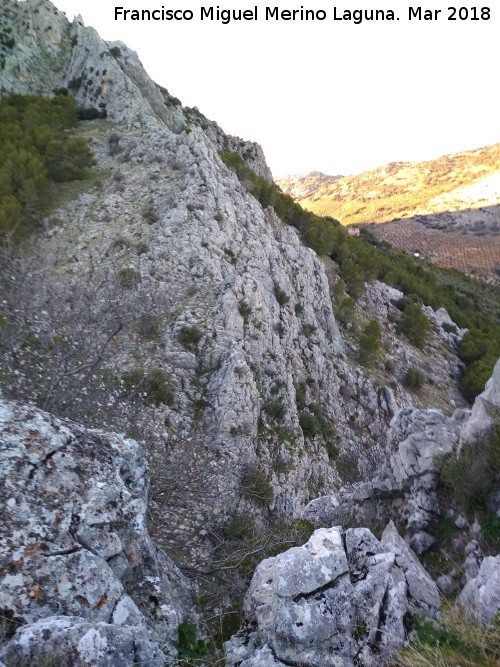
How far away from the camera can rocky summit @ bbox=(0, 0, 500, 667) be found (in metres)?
3.73

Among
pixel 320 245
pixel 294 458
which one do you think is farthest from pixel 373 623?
pixel 320 245

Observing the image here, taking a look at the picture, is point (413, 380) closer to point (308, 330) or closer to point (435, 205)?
point (308, 330)

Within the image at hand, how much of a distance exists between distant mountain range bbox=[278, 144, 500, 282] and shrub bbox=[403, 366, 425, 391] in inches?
2203

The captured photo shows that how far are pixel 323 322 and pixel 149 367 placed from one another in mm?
11099

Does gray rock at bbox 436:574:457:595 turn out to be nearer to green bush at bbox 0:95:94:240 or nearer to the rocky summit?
the rocky summit

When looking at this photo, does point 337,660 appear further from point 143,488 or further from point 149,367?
point 149,367

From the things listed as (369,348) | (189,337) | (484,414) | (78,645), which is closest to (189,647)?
(78,645)

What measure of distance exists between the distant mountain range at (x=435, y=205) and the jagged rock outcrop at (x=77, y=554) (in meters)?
75.4

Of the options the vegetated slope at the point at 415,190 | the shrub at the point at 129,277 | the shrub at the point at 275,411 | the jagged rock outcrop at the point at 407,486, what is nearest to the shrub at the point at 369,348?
the shrub at the point at 275,411

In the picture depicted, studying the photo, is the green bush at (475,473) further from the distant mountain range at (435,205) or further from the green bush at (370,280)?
the distant mountain range at (435,205)

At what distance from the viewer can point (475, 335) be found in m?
28.1

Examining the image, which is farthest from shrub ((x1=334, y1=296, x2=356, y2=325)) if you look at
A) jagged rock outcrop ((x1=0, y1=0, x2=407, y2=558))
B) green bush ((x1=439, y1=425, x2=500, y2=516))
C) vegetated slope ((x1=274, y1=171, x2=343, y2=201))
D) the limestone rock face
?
vegetated slope ((x1=274, y1=171, x2=343, y2=201))

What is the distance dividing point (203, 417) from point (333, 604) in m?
8.01

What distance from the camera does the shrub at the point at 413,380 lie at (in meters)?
20.7
